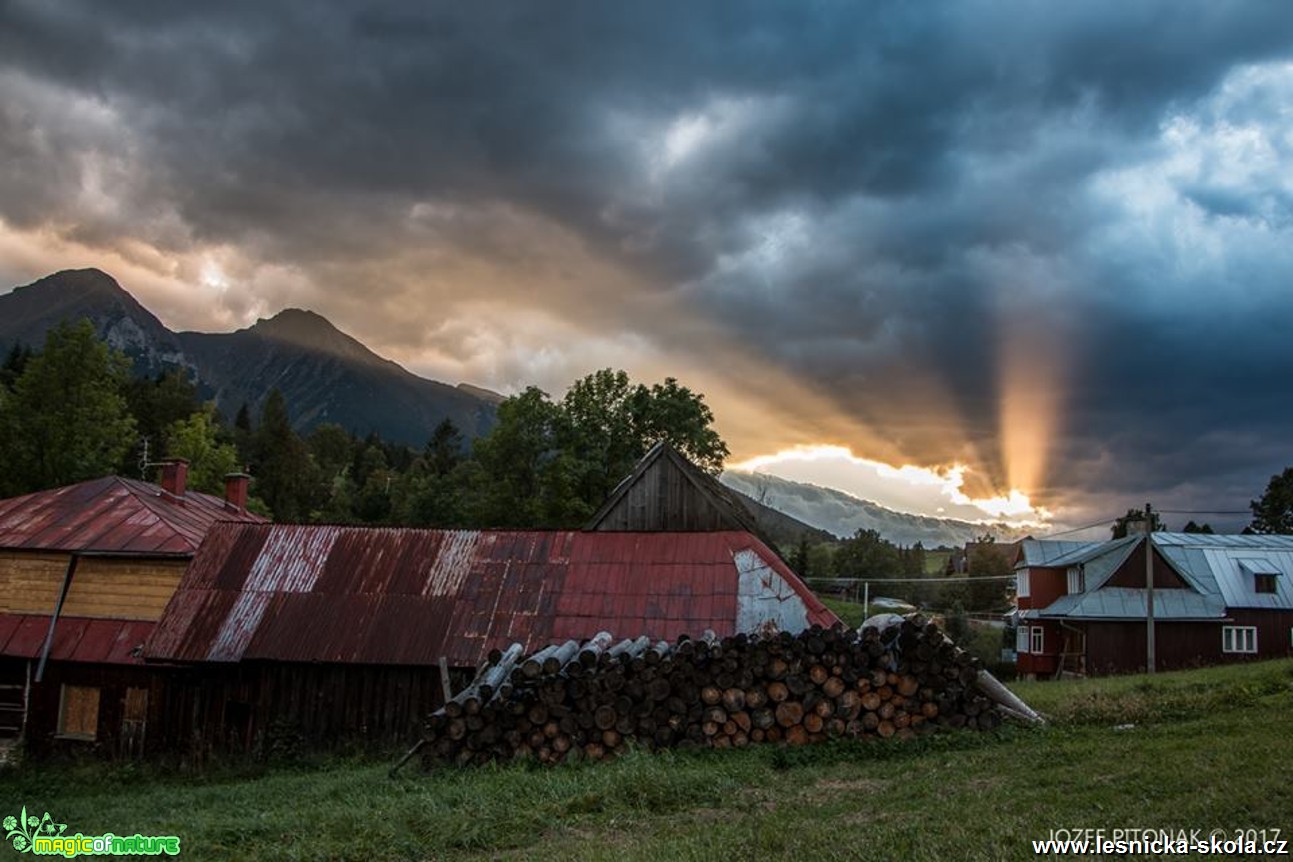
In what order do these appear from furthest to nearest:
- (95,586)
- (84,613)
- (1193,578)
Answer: (1193,578)
(95,586)
(84,613)

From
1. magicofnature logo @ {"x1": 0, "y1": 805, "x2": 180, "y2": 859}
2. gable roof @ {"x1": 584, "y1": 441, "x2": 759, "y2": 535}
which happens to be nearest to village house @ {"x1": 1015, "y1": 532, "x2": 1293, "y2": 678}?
gable roof @ {"x1": 584, "y1": 441, "x2": 759, "y2": 535}

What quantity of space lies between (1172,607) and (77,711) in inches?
1720

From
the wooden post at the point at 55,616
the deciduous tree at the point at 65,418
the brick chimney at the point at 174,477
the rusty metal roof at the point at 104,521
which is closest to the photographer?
the wooden post at the point at 55,616

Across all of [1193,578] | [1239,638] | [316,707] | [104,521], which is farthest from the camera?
[1193,578]

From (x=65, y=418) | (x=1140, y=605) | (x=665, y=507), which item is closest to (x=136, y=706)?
(x=665, y=507)

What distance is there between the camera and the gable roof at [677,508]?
98.1 feet

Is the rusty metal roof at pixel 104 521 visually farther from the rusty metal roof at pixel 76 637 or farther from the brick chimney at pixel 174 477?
the rusty metal roof at pixel 76 637

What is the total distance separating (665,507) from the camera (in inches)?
1185

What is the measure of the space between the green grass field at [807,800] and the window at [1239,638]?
3106 centimetres

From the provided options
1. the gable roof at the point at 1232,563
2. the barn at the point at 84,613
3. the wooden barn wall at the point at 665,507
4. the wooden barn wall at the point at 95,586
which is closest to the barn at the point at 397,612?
the barn at the point at 84,613

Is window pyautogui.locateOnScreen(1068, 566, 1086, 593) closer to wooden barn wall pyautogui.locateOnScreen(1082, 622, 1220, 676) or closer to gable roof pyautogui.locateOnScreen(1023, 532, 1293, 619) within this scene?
gable roof pyautogui.locateOnScreen(1023, 532, 1293, 619)

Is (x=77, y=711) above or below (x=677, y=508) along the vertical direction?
below

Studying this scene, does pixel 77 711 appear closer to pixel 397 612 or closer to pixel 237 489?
pixel 397 612

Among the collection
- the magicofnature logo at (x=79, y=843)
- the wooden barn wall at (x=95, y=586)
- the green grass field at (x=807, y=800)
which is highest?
the wooden barn wall at (x=95, y=586)
